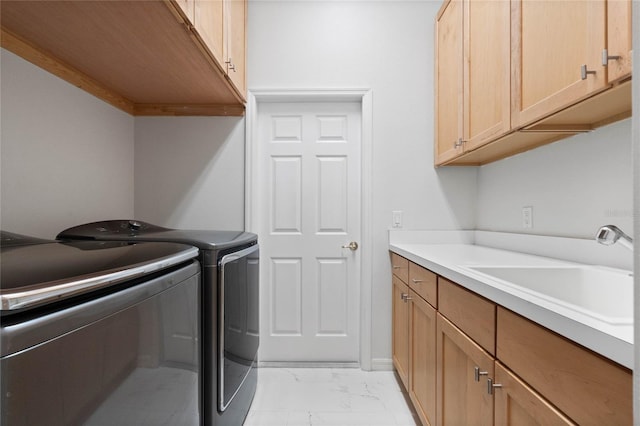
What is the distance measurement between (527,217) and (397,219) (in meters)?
0.82

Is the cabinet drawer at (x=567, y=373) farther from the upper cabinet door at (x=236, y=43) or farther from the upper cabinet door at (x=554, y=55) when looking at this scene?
the upper cabinet door at (x=236, y=43)

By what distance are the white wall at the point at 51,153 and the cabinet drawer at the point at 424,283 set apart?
1742mm

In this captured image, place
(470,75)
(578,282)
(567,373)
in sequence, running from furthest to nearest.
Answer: (470,75) < (578,282) < (567,373)

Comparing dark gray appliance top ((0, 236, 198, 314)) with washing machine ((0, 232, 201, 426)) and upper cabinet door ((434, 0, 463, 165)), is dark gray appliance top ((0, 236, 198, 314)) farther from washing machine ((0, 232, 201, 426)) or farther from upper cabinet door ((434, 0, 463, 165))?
upper cabinet door ((434, 0, 463, 165))

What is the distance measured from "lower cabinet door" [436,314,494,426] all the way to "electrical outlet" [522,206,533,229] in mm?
825

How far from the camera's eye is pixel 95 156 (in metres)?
1.98

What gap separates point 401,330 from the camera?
2.16 metres

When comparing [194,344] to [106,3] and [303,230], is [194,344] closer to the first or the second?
[106,3]

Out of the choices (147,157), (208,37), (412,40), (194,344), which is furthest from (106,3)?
(412,40)

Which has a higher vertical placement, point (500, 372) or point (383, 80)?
point (383, 80)

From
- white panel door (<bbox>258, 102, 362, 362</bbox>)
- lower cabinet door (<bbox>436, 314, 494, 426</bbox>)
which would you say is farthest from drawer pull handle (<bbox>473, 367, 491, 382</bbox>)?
white panel door (<bbox>258, 102, 362, 362</bbox>)

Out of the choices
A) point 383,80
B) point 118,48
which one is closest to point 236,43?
point 118,48

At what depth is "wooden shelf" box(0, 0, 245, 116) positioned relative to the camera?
1.24m

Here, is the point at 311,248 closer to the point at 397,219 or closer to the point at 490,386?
the point at 397,219
